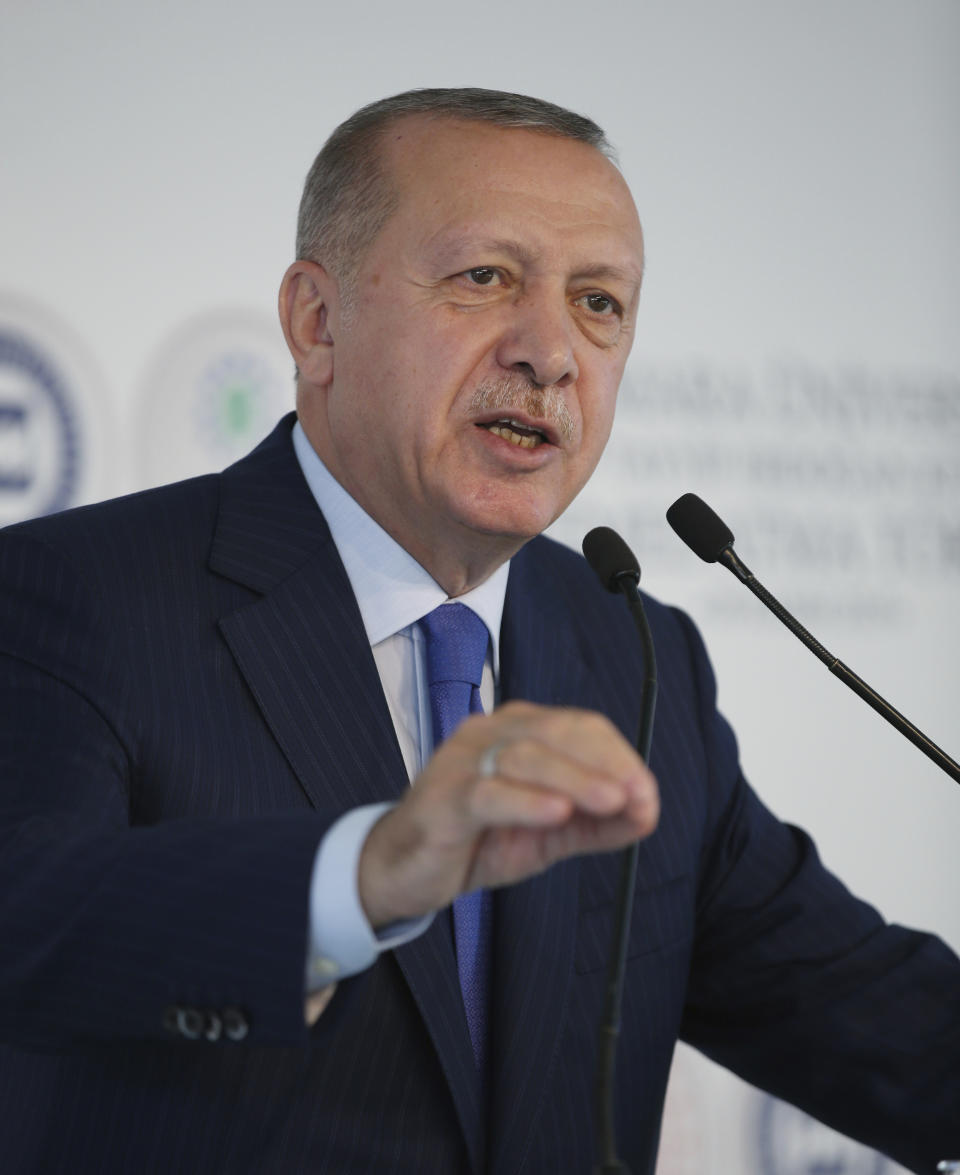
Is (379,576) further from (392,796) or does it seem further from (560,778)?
(560,778)

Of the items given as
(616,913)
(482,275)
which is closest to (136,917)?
(616,913)

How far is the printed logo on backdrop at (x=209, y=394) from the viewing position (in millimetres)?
3004

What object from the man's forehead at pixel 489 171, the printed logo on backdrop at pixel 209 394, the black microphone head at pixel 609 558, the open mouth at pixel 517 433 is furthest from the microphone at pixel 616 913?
the printed logo on backdrop at pixel 209 394

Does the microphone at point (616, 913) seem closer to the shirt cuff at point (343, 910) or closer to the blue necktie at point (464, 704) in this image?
the shirt cuff at point (343, 910)

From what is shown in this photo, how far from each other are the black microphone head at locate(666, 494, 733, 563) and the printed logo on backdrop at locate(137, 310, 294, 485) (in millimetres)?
1473

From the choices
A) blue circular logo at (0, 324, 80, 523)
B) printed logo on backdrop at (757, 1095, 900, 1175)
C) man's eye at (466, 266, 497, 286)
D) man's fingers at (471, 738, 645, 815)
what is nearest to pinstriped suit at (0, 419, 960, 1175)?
man's fingers at (471, 738, 645, 815)

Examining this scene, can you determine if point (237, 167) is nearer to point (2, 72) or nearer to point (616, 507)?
point (2, 72)

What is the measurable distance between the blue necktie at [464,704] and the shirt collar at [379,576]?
28mm

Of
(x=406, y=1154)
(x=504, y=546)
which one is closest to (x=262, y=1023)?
(x=406, y=1154)

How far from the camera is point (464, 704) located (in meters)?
1.85

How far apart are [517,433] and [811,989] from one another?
880mm

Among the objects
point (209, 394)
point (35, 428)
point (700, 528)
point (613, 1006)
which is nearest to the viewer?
point (613, 1006)

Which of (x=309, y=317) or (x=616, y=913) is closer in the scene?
(x=616, y=913)

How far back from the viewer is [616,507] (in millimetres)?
3328
